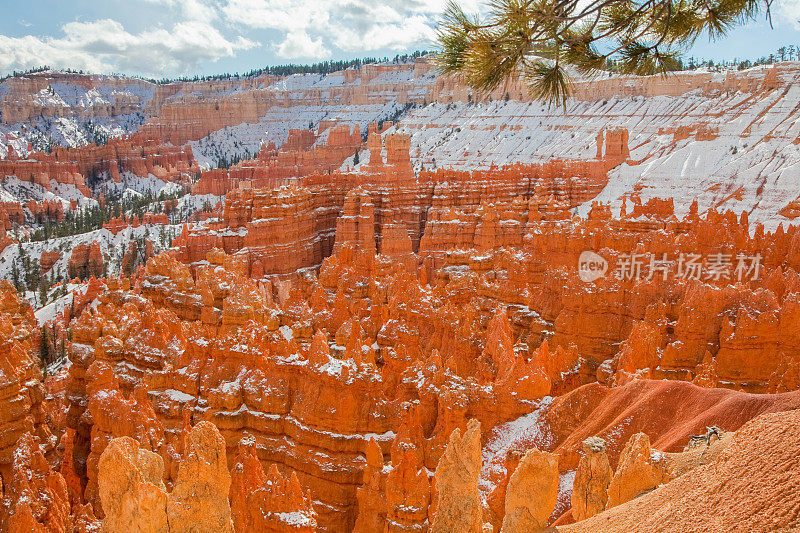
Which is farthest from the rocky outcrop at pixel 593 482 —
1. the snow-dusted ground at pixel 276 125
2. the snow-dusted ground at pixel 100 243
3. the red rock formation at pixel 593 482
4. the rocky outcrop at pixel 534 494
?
the snow-dusted ground at pixel 276 125

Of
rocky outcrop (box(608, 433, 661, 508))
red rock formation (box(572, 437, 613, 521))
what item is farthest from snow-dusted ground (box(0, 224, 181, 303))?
rocky outcrop (box(608, 433, 661, 508))

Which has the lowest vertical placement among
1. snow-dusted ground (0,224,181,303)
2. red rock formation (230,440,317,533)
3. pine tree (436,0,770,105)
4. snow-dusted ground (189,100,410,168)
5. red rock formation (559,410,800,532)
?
snow-dusted ground (0,224,181,303)

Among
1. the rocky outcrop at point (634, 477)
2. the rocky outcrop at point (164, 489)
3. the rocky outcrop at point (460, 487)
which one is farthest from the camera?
the rocky outcrop at point (460, 487)

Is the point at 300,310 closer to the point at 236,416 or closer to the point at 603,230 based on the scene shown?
the point at 236,416

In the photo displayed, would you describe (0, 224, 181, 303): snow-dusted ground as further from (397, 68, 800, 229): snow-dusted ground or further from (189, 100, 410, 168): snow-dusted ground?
(189, 100, 410, 168): snow-dusted ground

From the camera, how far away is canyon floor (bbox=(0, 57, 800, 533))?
6.02 m

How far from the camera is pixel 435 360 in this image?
11547 mm

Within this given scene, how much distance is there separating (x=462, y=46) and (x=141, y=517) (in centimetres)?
525

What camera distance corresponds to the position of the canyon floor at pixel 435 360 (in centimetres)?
602

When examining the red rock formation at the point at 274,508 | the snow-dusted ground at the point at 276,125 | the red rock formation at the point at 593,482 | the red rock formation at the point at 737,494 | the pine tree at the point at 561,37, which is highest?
the snow-dusted ground at the point at 276,125

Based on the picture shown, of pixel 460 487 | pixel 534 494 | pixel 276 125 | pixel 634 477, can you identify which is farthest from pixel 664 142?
pixel 276 125

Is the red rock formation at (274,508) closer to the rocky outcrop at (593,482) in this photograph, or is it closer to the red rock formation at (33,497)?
the red rock formation at (33,497)

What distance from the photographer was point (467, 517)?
6.16 m

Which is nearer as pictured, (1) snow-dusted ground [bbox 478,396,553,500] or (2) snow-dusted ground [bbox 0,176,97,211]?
(1) snow-dusted ground [bbox 478,396,553,500]
